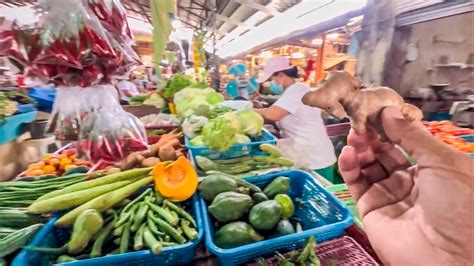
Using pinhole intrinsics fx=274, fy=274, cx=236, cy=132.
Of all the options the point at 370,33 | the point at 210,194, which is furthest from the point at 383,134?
the point at 370,33

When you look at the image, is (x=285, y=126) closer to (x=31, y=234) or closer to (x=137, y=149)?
(x=137, y=149)

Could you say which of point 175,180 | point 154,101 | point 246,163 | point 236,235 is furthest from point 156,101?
point 236,235

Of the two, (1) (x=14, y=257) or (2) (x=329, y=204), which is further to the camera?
(2) (x=329, y=204)

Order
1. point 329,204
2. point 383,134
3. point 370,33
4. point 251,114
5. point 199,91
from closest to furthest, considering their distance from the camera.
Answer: point 383,134 → point 329,204 → point 251,114 → point 199,91 → point 370,33

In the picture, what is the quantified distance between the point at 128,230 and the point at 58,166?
88 cm

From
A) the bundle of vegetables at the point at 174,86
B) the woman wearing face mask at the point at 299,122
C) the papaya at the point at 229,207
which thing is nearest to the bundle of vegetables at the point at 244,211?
the papaya at the point at 229,207

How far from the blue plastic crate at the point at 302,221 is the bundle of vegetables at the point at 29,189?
0.63 m

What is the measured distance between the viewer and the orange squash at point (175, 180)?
111cm

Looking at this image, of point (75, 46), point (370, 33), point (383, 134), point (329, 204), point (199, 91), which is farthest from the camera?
point (370, 33)

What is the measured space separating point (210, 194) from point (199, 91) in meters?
1.98

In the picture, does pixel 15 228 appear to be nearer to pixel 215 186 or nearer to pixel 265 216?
pixel 215 186

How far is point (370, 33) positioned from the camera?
438 centimetres

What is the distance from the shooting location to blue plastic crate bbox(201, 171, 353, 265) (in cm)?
89

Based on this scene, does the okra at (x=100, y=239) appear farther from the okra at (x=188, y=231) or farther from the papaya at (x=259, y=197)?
the papaya at (x=259, y=197)
